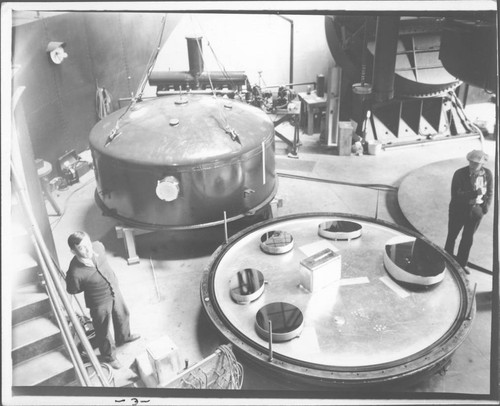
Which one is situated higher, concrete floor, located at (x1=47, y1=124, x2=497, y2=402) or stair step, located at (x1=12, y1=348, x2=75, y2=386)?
stair step, located at (x1=12, y1=348, x2=75, y2=386)

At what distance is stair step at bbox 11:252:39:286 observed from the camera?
12.0 feet

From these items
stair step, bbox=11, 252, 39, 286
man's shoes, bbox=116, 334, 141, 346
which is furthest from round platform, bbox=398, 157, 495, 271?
stair step, bbox=11, 252, 39, 286

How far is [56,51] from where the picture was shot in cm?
775

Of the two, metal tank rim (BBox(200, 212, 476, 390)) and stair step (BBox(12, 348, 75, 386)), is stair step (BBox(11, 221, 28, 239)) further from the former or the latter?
metal tank rim (BBox(200, 212, 476, 390))

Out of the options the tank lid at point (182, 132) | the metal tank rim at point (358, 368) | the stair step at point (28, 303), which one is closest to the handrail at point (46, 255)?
the stair step at point (28, 303)

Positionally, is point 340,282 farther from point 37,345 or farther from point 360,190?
point 360,190

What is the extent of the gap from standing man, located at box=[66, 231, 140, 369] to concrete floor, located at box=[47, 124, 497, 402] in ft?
0.90

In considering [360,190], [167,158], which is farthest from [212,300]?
[360,190]

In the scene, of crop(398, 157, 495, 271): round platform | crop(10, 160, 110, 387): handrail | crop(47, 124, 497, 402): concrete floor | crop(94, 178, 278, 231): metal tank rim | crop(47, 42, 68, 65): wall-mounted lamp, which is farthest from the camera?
crop(47, 42, 68, 65): wall-mounted lamp

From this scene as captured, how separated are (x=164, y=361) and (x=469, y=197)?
4.24m

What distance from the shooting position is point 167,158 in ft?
18.8

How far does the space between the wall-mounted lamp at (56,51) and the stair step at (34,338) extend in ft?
18.6

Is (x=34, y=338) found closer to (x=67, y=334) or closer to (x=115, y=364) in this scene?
(x=67, y=334)

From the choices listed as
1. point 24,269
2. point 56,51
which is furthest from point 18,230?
point 56,51
